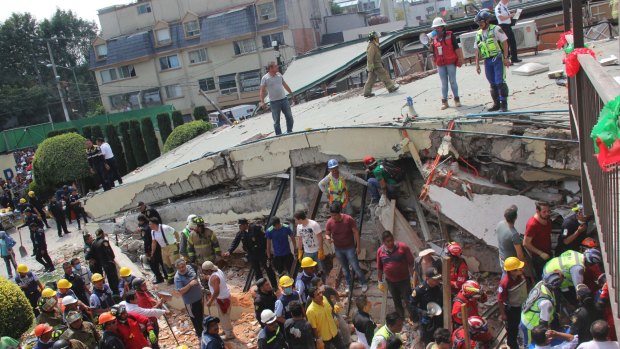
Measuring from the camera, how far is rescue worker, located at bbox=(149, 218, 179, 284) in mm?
10031

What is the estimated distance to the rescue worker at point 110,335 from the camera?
258 inches

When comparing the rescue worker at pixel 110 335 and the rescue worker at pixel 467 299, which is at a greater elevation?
the rescue worker at pixel 110 335

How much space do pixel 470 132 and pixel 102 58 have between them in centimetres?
4349

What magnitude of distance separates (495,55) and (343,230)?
3.25 m

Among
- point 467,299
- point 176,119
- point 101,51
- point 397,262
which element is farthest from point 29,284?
point 101,51

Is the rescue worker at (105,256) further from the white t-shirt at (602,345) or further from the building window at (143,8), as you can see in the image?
the building window at (143,8)

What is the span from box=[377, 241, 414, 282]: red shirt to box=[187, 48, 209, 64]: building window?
38.0 meters

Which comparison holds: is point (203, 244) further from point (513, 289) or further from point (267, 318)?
point (513, 289)

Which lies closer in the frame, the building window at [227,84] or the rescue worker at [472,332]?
the rescue worker at [472,332]

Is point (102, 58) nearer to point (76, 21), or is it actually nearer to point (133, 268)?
point (76, 21)

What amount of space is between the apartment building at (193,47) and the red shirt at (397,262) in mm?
33745

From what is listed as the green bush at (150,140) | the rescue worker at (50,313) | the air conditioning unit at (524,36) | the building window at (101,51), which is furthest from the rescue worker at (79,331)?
the building window at (101,51)

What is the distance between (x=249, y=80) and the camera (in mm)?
42562

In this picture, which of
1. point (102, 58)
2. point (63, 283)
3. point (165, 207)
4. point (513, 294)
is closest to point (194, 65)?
point (102, 58)
